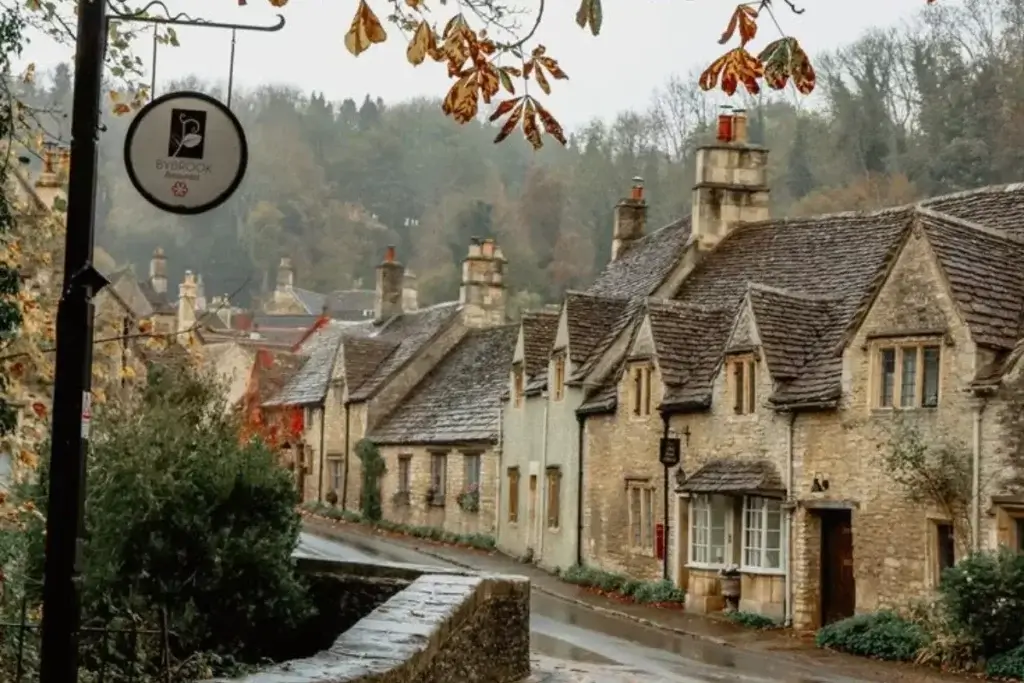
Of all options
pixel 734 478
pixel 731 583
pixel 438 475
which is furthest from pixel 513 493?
pixel 734 478

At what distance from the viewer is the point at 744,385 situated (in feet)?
87.7

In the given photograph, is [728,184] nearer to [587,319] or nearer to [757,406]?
[587,319]

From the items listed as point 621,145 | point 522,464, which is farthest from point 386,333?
point 621,145

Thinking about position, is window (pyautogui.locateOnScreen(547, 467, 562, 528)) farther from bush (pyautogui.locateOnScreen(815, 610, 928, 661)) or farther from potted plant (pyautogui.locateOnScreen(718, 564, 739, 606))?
bush (pyautogui.locateOnScreen(815, 610, 928, 661))

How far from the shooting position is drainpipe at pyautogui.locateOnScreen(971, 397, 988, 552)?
2159 cm

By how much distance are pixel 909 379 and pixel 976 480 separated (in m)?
2.31

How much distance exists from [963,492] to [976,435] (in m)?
0.90

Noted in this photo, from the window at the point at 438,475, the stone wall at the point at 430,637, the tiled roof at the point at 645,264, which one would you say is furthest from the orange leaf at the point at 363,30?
the window at the point at 438,475

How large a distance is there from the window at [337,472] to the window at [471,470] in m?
9.73

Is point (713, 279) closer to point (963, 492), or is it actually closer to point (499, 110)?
point (963, 492)

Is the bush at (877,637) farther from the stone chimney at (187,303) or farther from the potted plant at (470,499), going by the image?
the stone chimney at (187,303)

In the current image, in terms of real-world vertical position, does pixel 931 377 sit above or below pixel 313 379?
below

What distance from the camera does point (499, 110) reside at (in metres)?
7.06

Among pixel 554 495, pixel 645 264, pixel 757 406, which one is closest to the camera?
pixel 757 406
